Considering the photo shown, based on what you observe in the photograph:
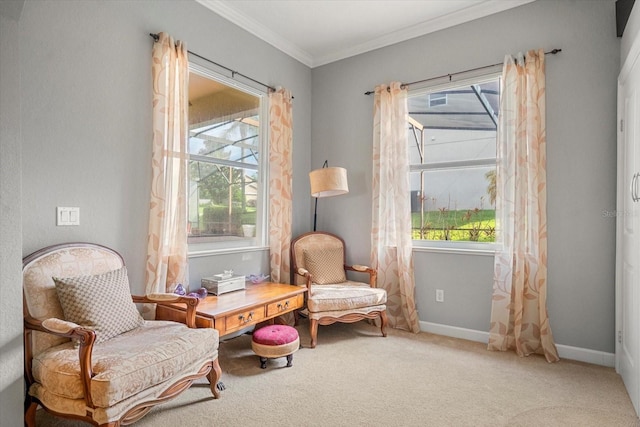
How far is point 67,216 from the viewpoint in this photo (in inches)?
87.7

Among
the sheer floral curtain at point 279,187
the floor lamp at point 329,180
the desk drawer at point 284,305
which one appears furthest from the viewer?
the sheer floral curtain at point 279,187

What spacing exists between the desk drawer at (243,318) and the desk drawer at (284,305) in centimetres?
10

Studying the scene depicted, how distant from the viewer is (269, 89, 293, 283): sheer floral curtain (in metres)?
3.63

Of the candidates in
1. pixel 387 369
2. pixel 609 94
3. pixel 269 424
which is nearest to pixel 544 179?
pixel 609 94

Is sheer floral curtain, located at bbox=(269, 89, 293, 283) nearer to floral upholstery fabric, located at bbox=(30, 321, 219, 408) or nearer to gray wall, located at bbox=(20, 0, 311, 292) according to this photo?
gray wall, located at bbox=(20, 0, 311, 292)

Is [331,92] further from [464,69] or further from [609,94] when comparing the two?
[609,94]

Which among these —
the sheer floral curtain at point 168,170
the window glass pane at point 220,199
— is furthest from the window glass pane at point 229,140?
the sheer floral curtain at point 168,170

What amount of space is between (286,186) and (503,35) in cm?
241

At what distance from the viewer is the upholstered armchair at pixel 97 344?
161 centimetres

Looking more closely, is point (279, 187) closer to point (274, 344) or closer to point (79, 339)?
point (274, 344)

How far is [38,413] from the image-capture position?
2.05 m

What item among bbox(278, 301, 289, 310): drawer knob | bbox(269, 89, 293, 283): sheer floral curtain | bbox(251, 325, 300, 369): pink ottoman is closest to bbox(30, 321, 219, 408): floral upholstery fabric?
bbox(251, 325, 300, 369): pink ottoman

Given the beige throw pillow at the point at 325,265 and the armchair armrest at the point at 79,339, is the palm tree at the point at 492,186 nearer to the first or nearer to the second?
the beige throw pillow at the point at 325,265

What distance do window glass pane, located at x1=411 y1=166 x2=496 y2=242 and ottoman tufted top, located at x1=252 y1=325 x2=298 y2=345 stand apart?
1.72 metres
